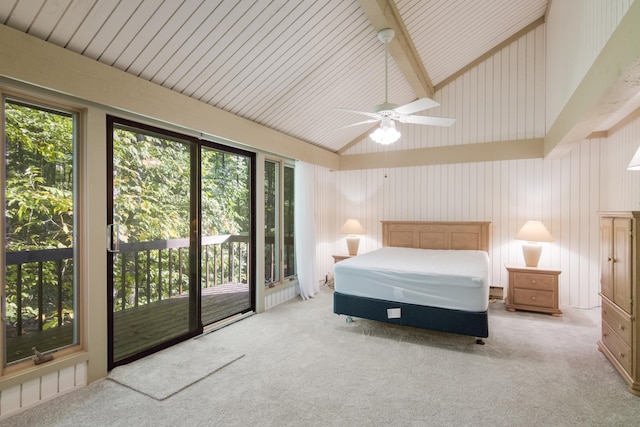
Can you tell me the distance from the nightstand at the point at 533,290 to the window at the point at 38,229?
4.86m

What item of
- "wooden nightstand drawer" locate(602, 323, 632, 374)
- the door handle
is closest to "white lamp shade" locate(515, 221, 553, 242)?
"wooden nightstand drawer" locate(602, 323, 632, 374)

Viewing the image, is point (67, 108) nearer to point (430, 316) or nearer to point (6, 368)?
point (6, 368)

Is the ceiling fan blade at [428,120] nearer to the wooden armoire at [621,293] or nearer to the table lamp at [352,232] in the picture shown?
the wooden armoire at [621,293]

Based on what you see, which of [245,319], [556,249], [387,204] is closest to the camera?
[245,319]

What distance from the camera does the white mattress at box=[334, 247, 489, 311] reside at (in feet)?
9.81

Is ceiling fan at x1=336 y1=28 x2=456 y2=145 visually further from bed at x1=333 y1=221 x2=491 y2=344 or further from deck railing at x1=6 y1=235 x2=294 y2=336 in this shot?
deck railing at x1=6 y1=235 x2=294 y2=336

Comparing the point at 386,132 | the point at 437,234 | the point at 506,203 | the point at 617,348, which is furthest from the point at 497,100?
the point at 617,348

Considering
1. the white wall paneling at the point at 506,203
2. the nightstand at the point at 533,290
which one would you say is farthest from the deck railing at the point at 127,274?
the nightstand at the point at 533,290

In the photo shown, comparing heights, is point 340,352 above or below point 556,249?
below

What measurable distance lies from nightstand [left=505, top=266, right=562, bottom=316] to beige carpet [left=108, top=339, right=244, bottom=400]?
361 cm

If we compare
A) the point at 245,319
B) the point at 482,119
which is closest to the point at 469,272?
the point at 245,319

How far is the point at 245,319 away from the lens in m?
3.95

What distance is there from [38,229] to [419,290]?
10.7 feet

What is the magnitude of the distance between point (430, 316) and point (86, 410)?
112 inches
